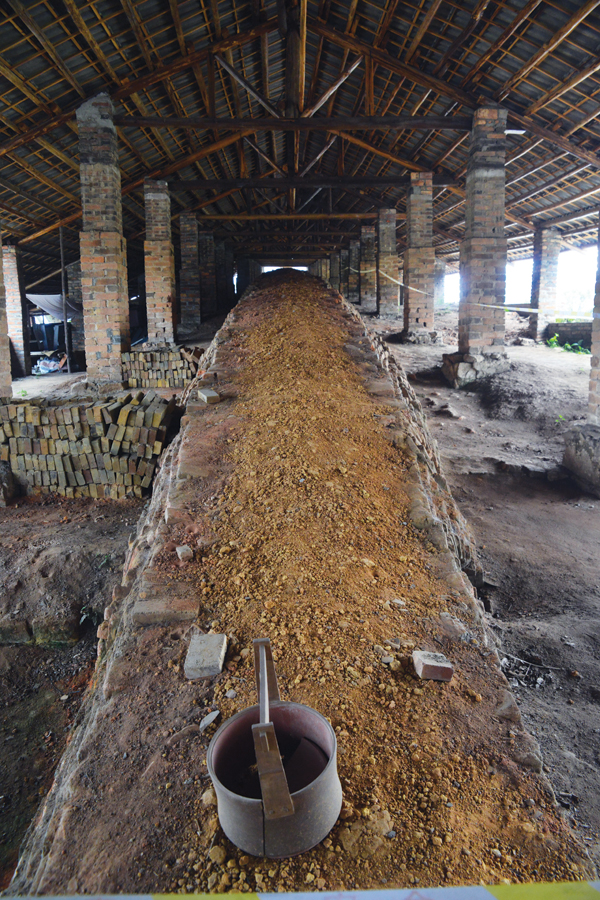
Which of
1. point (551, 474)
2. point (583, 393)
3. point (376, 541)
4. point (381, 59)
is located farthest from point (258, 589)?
point (381, 59)

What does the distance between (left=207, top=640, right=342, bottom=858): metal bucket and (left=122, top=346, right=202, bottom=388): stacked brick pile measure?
9.28 meters

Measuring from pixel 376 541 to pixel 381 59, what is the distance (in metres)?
10.0

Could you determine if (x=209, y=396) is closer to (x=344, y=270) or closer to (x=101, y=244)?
(x=101, y=244)

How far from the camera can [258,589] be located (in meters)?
2.52

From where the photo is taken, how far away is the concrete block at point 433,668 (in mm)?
1958

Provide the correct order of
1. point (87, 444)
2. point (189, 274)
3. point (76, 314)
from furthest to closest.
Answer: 1. point (76, 314)
2. point (189, 274)
3. point (87, 444)

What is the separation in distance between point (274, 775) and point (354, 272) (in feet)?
73.7

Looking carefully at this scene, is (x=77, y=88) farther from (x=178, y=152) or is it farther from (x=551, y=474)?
(x=551, y=474)

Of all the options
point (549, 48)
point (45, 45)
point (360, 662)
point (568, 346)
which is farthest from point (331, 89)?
point (360, 662)

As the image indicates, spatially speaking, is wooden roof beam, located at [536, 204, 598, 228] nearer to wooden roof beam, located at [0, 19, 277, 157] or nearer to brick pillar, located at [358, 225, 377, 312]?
brick pillar, located at [358, 225, 377, 312]

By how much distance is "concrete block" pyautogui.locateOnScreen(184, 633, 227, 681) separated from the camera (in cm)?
203

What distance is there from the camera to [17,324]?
16156mm

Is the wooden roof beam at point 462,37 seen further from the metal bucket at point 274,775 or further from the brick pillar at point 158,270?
the metal bucket at point 274,775

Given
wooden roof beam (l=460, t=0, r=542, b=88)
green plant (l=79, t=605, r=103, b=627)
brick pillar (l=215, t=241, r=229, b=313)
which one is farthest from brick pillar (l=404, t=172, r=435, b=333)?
green plant (l=79, t=605, r=103, b=627)
